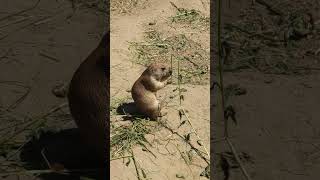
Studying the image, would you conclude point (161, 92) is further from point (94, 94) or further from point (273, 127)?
point (94, 94)

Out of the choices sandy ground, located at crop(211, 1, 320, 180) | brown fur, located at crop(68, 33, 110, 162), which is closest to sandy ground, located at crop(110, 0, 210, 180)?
sandy ground, located at crop(211, 1, 320, 180)

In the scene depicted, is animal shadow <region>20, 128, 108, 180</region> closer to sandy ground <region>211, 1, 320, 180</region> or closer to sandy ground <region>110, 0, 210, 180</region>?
sandy ground <region>110, 0, 210, 180</region>

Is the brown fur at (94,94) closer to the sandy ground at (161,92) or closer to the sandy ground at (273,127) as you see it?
the sandy ground at (161,92)

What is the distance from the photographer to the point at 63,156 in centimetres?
478

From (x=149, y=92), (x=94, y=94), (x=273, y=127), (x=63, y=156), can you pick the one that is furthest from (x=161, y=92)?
(x=94, y=94)

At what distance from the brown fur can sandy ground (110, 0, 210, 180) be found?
42cm

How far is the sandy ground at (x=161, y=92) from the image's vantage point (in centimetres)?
478

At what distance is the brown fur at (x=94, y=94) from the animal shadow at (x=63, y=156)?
0.84 feet

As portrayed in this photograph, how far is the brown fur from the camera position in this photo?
4375 mm

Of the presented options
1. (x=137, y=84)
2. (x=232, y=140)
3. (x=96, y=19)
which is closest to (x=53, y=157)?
(x=137, y=84)

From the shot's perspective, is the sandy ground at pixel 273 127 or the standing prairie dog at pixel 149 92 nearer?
the sandy ground at pixel 273 127

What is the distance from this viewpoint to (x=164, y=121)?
17.8 ft

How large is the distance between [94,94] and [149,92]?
3.46 ft

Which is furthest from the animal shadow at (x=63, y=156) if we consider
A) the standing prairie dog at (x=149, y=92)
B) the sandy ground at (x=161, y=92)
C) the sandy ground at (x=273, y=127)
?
the sandy ground at (x=273, y=127)
